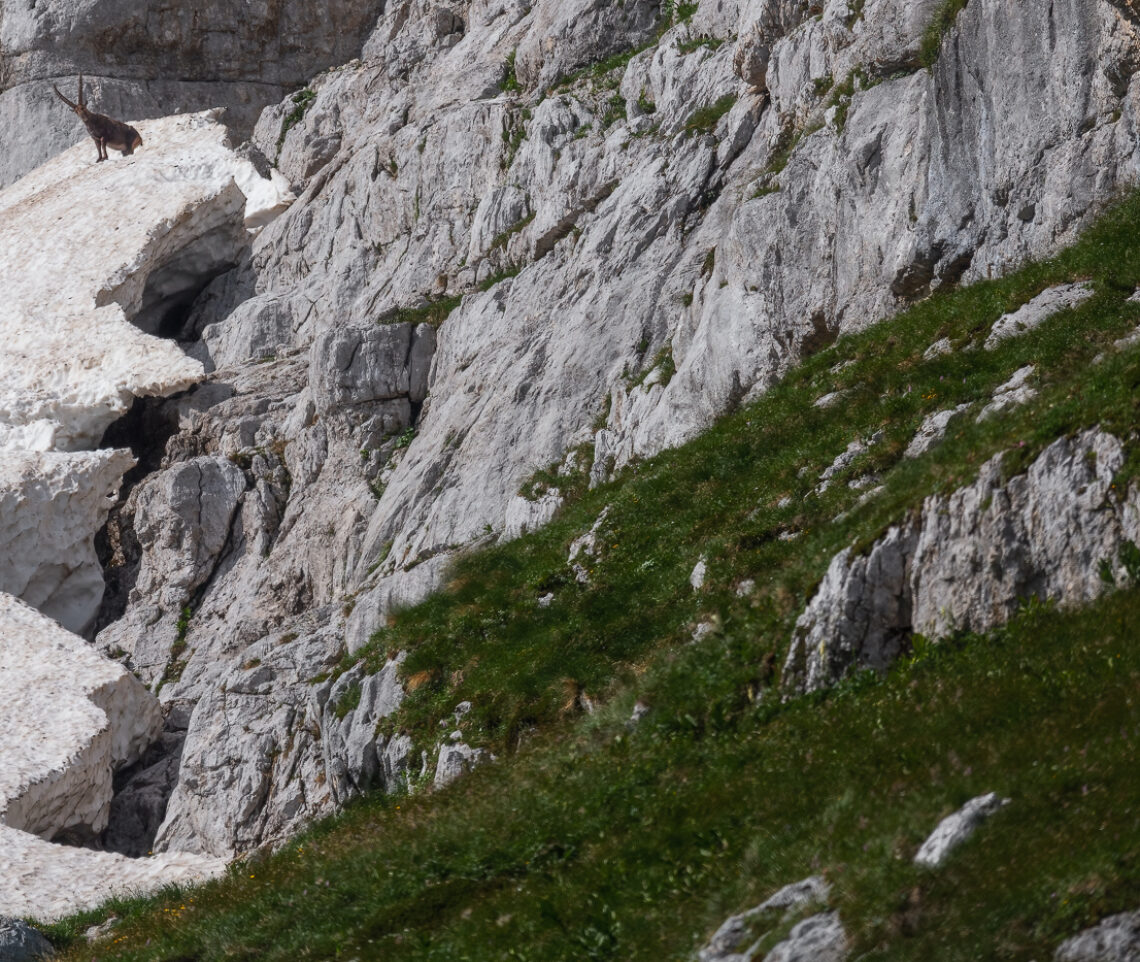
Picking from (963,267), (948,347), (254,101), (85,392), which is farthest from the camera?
(254,101)

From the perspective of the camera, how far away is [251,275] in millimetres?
41219

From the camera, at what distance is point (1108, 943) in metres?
7.09

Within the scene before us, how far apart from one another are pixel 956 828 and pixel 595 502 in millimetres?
13257

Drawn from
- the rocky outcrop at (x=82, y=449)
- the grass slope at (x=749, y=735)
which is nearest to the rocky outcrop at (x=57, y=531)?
the rocky outcrop at (x=82, y=449)

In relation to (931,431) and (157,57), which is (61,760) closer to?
(931,431)

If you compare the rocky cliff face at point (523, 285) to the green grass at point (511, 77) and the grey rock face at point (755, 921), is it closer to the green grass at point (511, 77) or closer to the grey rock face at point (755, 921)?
the green grass at point (511, 77)

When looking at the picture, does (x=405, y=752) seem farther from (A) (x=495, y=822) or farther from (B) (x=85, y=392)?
(B) (x=85, y=392)

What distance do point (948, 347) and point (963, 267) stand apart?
2826 millimetres

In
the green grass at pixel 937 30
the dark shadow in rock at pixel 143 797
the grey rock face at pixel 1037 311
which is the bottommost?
the dark shadow in rock at pixel 143 797

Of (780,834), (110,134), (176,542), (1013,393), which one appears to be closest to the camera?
(780,834)

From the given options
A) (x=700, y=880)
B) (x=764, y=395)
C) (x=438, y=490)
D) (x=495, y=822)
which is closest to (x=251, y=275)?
(x=438, y=490)

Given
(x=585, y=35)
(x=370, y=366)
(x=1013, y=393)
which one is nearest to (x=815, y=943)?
(x=1013, y=393)

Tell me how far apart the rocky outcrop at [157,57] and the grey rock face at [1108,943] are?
1942 inches

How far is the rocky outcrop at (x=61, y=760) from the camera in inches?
830
